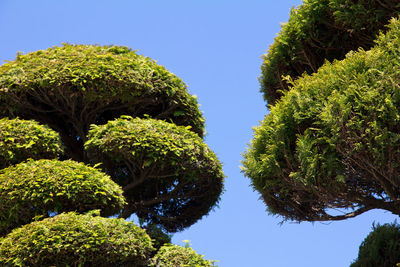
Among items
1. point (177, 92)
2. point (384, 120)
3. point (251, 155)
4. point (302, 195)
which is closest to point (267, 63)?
point (177, 92)

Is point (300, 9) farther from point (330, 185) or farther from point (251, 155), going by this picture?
point (330, 185)

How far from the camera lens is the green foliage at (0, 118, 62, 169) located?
11.7 metres

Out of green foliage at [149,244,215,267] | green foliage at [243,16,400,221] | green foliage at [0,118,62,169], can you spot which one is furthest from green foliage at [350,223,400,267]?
green foliage at [0,118,62,169]

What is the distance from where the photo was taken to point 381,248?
38.1 feet

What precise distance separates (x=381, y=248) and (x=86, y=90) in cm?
776

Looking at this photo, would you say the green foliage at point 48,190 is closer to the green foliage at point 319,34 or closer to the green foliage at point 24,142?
the green foliage at point 24,142

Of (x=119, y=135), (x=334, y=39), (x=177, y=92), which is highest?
(x=177, y=92)

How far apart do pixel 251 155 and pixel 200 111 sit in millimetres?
3192

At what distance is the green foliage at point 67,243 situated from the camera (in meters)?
9.95

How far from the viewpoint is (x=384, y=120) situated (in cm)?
902

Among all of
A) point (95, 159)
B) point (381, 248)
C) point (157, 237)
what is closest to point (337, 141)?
point (381, 248)

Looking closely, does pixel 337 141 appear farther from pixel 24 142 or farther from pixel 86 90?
pixel 24 142

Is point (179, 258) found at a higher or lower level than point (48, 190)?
lower

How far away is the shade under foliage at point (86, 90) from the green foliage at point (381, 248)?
204 inches
